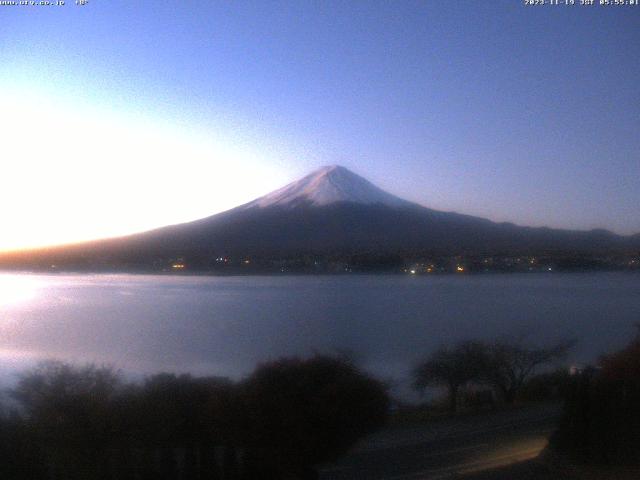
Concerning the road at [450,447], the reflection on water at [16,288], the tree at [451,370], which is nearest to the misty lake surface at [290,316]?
the reflection on water at [16,288]

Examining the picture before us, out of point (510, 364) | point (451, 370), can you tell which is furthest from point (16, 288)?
point (510, 364)

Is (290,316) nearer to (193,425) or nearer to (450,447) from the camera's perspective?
(450,447)

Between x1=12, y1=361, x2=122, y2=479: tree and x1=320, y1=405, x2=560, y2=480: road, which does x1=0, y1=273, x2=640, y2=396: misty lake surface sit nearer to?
x1=12, y1=361, x2=122, y2=479: tree

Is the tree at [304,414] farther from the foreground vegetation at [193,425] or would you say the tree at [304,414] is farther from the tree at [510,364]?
the tree at [510,364]

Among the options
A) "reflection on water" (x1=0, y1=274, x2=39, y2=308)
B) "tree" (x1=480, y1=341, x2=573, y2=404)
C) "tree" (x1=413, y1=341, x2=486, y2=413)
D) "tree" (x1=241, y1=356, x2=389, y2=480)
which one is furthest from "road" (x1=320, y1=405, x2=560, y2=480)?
"reflection on water" (x1=0, y1=274, x2=39, y2=308)

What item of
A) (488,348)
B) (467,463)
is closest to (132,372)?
(467,463)

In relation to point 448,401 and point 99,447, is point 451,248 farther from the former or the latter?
point 99,447
